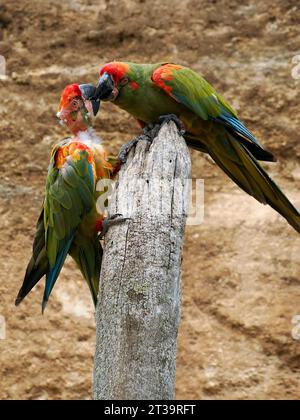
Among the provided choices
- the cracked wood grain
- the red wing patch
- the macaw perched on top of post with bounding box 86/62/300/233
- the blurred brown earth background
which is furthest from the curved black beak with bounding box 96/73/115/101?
the blurred brown earth background

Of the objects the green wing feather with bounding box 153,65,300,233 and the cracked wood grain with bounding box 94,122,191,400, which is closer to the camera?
the cracked wood grain with bounding box 94,122,191,400

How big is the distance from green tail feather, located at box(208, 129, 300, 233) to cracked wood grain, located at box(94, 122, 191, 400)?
722 mm

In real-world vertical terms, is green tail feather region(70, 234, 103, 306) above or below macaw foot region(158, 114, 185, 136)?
below

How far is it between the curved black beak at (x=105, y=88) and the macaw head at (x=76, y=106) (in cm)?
3

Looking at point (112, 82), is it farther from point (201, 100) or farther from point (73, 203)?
point (73, 203)

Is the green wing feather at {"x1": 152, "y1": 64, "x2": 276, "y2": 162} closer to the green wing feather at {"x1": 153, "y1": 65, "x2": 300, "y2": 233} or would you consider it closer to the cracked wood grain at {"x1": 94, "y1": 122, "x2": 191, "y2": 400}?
the green wing feather at {"x1": 153, "y1": 65, "x2": 300, "y2": 233}

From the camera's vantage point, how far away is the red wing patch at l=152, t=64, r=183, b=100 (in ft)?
10.2

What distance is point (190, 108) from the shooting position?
3.13 metres

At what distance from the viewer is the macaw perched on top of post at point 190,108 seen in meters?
3.11

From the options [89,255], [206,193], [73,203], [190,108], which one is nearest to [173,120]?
[190,108]

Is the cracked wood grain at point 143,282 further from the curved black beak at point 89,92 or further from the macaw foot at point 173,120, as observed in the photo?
the curved black beak at point 89,92

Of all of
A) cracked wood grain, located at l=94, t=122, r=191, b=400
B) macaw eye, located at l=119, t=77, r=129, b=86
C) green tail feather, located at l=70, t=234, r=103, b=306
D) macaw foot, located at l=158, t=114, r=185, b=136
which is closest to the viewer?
cracked wood grain, located at l=94, t=122, r=191, b=400

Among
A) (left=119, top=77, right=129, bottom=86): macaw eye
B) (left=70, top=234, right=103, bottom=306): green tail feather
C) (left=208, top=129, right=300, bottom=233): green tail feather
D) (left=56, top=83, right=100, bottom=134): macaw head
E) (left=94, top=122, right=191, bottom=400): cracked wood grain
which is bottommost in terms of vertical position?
(left=94, top=122, right=191, bottom=400): cracked wood grain

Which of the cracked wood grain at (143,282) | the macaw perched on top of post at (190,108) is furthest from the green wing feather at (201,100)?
the cracked wood grain at (143,282)
